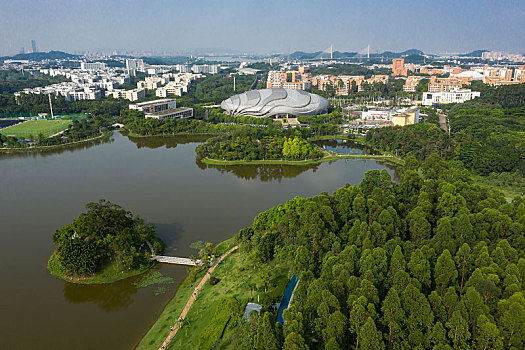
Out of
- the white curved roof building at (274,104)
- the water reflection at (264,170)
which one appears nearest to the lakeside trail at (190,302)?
the water reflection at (264,170)

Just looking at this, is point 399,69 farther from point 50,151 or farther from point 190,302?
point 190,302

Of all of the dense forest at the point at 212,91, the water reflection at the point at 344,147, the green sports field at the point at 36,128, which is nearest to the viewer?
the water reflection at the point at 344,147

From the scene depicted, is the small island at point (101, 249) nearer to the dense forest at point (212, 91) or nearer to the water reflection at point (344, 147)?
the water reflection at point (344, 147)

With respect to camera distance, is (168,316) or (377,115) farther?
(377,115)

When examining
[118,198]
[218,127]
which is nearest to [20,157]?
[118,198]

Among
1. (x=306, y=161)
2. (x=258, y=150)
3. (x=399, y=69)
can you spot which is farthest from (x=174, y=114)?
(x=399, y=69)

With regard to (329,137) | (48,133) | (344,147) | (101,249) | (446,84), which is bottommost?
(344,147)

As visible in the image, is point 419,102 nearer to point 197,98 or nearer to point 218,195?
point 197,98
